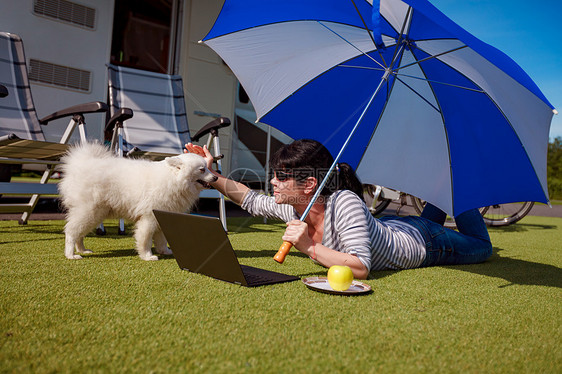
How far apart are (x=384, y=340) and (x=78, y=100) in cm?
475

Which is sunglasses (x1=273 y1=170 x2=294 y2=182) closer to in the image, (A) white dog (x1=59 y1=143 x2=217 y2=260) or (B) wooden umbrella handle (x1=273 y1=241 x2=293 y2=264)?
(B) wooden umbrella handle (x1=273 y1=241 x2=293 y2=264)

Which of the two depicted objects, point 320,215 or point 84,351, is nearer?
point 84,351

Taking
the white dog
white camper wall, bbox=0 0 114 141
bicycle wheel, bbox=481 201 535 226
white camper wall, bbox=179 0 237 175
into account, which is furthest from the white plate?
bicycle wheel, bbox=481 201 535 226

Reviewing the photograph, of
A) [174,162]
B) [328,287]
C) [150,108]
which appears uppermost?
[150,108]

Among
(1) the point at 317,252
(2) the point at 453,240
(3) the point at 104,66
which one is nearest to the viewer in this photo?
(1) the point at 317,252

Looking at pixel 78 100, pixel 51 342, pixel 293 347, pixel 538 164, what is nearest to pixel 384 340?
pixel 293 347

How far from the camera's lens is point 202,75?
19.0 ft

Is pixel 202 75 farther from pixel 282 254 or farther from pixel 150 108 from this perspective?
pixel 282 254

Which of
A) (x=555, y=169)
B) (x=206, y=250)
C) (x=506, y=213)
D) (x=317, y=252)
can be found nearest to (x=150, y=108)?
(x=206, y=250)

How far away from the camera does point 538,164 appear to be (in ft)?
7.13

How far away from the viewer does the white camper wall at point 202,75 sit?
5637 millimetres

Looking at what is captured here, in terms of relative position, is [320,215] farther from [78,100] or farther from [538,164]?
[78,100]

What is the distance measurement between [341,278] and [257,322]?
1.86ft

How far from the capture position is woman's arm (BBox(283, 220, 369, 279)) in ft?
6.38
